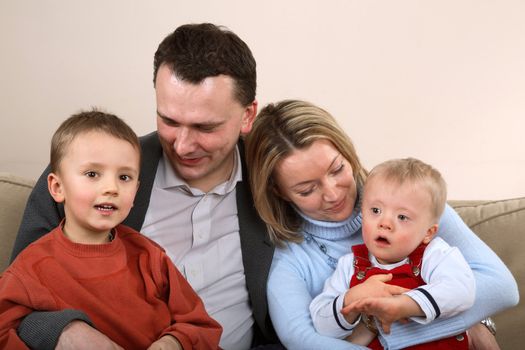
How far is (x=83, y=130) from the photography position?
5.56 ft

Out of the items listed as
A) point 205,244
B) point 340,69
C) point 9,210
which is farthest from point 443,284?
point 340,69

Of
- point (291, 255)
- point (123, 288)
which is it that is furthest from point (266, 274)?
point (123, 288)

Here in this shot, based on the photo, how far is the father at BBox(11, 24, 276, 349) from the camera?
1.95 metres

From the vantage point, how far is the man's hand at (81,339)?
156 cm

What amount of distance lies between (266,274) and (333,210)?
0.91 feet

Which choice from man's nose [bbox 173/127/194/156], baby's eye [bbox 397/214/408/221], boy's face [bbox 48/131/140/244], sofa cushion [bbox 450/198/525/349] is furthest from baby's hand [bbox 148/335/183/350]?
sofa cushion [bbox 450/198/525/349]

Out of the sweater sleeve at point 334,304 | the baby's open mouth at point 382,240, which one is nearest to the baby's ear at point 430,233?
the baby's open mouth at point 382,240

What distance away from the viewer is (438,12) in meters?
3.17

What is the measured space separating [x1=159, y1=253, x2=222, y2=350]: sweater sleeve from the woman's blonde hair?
0.42 meters

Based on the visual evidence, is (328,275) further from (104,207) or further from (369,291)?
(104,207)

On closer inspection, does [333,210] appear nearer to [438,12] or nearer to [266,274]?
[266,274]

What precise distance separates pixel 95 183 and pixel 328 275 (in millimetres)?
816

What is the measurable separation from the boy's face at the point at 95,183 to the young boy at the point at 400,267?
63cm

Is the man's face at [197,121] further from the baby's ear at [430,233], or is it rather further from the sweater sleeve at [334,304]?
the baby's ear at [430,233]
